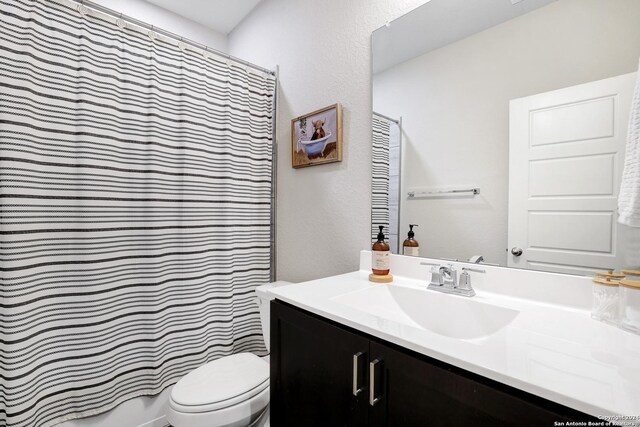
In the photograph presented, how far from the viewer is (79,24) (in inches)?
50.1

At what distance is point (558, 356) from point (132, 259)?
62.4 inches

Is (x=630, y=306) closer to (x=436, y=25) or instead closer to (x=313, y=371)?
(x=313, y=371)

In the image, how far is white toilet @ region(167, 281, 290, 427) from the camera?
1096 mm

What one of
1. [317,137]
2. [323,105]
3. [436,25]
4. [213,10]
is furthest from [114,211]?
[213,10]

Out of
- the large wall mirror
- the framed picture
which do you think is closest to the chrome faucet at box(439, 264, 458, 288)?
the large wall mirror

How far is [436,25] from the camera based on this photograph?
115 cm

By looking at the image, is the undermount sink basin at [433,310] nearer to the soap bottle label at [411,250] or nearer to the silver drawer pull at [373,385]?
the soap bottle label at [411,250]

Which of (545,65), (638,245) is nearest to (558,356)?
(638,245)

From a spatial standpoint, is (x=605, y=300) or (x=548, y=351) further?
(x=605, y=300)

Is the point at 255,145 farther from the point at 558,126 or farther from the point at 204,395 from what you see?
the point at 558,126

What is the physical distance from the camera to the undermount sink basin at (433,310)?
856 mm

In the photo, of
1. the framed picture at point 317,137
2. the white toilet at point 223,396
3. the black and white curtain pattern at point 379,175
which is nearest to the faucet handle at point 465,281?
the black and white curtain pattern at point 379,175

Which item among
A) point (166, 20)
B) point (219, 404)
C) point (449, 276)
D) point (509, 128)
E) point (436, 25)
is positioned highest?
point (166, 20)

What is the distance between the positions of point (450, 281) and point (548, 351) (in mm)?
441
